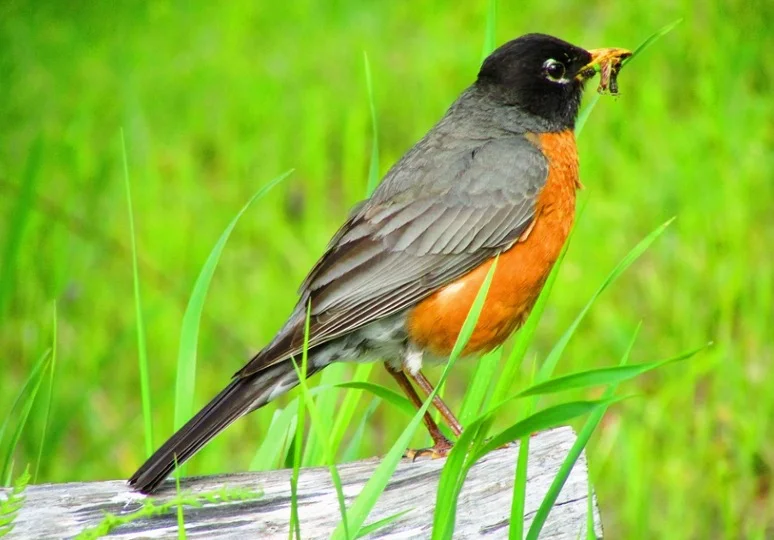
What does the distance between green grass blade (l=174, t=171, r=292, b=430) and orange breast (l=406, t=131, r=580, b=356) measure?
74 centimetres

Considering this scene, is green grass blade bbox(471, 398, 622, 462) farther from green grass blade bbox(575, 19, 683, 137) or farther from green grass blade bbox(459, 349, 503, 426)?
green grass blade bbox(575, 19, 683, 137)

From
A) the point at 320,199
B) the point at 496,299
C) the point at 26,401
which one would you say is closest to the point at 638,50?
the point at 496,299

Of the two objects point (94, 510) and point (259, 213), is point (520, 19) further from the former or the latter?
point (94, 510)

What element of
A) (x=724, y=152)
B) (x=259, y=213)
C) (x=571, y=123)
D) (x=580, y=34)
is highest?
(x=580, y=34)

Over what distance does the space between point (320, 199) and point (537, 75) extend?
2357 mm

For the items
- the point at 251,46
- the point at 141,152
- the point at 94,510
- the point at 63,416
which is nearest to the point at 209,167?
the point at 141,152

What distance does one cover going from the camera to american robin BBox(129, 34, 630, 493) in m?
3.54

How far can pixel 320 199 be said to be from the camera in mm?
6355

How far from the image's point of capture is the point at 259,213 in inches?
247

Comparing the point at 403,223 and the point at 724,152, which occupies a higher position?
the point at 724,152

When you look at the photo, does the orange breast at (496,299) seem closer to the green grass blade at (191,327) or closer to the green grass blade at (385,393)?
the green grass blade at (385,393)

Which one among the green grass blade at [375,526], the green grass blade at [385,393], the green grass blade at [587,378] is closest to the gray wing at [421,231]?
the green grass blade at [385,393]

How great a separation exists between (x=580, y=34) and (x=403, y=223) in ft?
12.2

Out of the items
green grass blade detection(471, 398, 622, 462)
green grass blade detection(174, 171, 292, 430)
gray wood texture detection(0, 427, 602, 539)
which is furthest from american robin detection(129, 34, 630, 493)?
green grass blade detection(471, 398, 622, 462)
